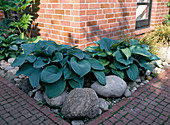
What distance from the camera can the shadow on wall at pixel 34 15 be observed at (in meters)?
4.48

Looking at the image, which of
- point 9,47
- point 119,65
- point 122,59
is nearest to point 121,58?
point 122,59

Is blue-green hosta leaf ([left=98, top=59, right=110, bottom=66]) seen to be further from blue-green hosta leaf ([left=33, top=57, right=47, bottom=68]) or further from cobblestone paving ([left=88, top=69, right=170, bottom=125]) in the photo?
blue-green hosta leaf ([left=33, top=57, right=47, bottom=68])

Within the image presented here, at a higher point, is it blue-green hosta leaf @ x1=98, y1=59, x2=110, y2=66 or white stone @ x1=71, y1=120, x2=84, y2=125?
blue-green hosta leaf @ x1=98, y1=59, x2=110, y2=66

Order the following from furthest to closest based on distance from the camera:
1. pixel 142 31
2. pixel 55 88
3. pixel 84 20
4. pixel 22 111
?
pixel 142 31
pixel 84 20
pixel 55 88
pixel 22 111

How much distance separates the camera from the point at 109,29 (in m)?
4.24

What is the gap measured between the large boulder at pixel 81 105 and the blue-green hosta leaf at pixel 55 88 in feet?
0.87

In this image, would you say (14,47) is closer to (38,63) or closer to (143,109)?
(38,63)

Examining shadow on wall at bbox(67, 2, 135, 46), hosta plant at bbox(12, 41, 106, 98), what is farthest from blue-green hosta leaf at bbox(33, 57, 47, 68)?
shadow on wall at bbox(67, 2, 135, 46)

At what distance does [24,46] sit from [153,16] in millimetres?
4767

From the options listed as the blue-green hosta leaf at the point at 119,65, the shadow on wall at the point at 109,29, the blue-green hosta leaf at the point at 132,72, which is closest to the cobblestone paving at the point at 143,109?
the blue-green hosta leaf at the point at 132,72

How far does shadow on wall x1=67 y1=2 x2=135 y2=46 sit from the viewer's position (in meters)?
→ 3.68

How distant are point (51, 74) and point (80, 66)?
19.1 inches

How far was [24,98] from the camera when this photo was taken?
9.33 feet

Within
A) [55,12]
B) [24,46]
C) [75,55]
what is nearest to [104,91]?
[75,55]
